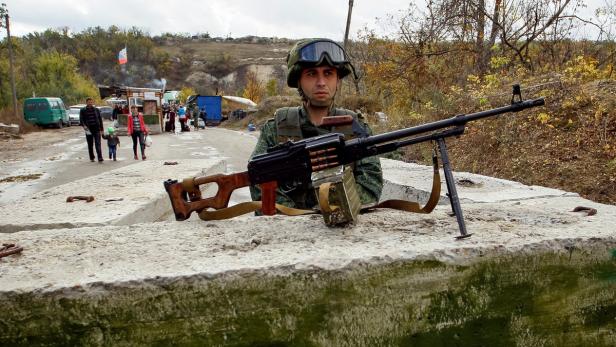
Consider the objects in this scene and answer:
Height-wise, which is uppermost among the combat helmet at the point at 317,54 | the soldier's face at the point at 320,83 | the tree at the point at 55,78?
the tree at the point at 55,78

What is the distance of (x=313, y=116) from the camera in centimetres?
284

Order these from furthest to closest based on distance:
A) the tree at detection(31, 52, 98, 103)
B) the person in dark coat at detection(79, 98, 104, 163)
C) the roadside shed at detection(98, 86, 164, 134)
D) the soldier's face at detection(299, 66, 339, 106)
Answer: the tree at detection(31, 52, 98, 103)
the roadside shed at detection(98, 86, 164, 134)
the person in dark coat at detection(79, 98, 104, 163)
the soldier's face at detection(299, 66, 339, 106)

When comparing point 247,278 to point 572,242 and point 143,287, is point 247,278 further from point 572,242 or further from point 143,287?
point 572,242

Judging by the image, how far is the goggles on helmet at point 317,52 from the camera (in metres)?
2.59

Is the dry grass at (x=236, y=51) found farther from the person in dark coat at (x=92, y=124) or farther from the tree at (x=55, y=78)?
the person in dark coat at (x=92, y=124)

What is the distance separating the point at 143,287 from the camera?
137 cm

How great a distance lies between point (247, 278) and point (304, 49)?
160cm

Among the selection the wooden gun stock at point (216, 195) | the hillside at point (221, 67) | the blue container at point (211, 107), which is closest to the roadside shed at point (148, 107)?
the blue container at point (211, 107)

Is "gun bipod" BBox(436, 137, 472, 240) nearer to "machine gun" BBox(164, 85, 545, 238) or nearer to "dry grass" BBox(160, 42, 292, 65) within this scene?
"machine gun" BBox(164, 85, 545, 238)

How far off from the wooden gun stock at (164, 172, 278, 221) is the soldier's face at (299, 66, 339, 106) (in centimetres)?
89

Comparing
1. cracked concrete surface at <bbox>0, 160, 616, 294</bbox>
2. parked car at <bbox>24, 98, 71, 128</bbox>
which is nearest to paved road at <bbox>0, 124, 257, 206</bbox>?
cracked concrete surface at <bbox>0, 160, 616, 294</bbox>

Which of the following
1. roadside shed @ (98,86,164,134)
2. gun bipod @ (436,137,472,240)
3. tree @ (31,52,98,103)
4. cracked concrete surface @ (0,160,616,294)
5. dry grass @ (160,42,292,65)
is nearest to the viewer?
cracked concrete surface @ (0,160,616,294)

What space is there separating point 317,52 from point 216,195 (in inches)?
41.1

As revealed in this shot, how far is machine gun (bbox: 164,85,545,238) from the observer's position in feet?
5.90
